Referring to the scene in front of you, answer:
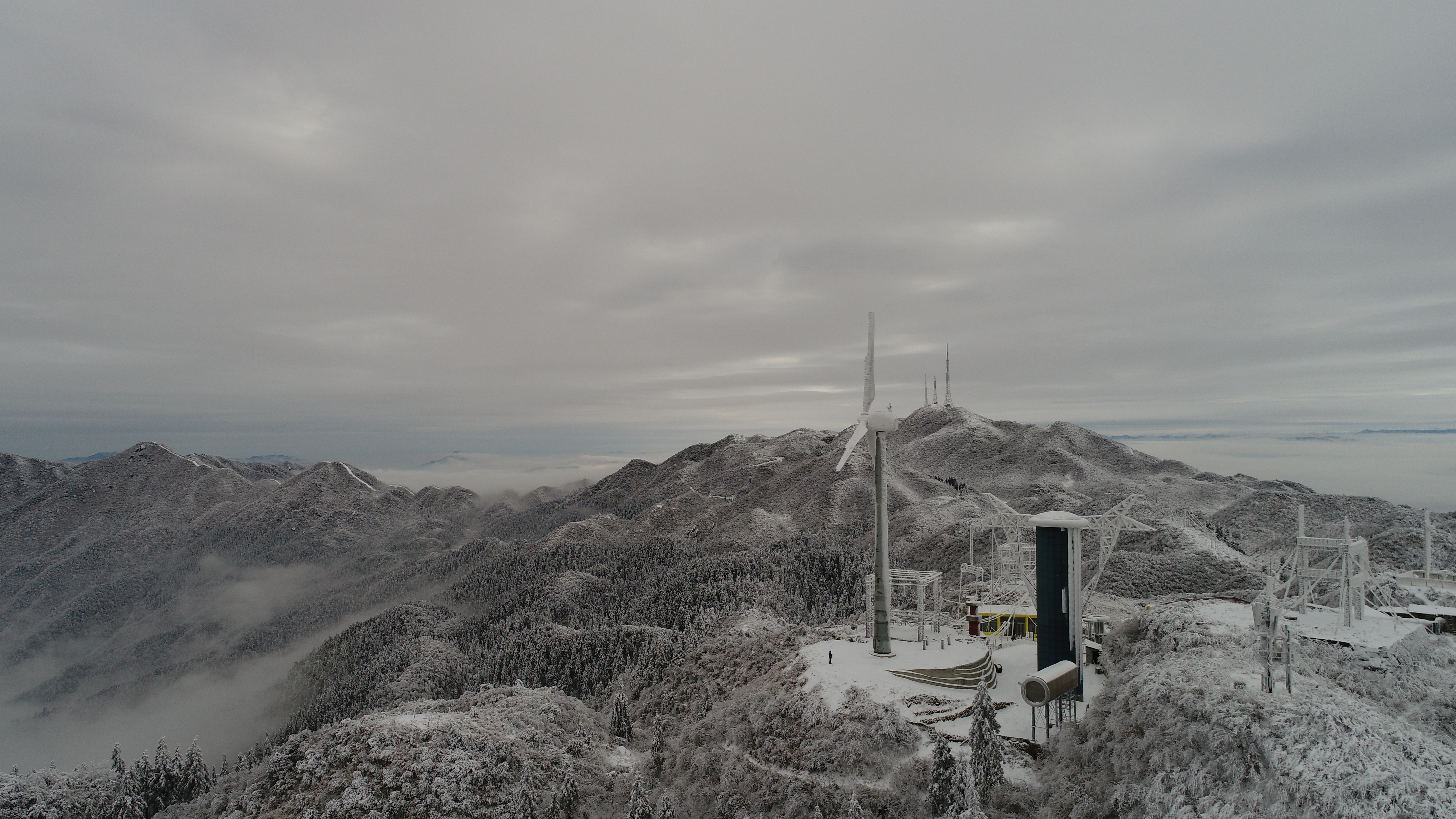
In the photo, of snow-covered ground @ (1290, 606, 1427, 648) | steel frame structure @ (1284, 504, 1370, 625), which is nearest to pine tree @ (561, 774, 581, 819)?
snow-covered ground @ (1290, 606, 1427, 648)

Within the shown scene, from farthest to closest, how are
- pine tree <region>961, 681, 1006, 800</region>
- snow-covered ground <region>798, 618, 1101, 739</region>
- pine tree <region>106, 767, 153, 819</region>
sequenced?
pine tree <region>106, 767, 153, 819</region>
snow-covered ground <region>798, 618, 1101, 739</region>
pine tree <region>961, 681, 1006, 800</region>

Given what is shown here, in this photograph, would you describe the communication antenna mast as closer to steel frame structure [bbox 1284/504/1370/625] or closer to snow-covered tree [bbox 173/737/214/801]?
steel frame structure [bbox 1284/504/1370/625]

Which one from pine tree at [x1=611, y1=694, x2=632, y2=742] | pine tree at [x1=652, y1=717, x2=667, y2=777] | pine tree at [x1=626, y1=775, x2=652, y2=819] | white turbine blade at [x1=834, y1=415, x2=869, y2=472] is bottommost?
pine tree at [x1=611, y1=694, x2=632, y2=742]

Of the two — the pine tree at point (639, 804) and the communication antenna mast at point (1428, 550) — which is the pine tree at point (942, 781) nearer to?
the pine tree at point (639, 804)

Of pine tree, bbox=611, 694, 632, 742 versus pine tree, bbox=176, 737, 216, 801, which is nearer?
pine tree, bbox=176, 737, 216, 801

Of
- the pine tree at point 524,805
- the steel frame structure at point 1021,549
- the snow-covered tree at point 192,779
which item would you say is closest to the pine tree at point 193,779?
the snow-covered tree at point 192,779

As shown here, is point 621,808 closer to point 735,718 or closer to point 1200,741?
point 735,718

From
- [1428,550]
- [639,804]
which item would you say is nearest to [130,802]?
[639,804]
